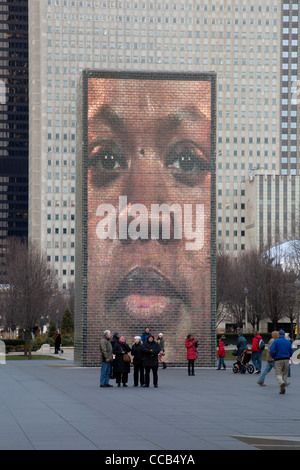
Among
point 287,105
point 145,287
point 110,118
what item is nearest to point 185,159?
point 110,118

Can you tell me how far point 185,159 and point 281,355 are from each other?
17.3 meters

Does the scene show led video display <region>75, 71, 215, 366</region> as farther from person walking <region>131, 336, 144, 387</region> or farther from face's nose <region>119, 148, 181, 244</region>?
person walking <region>131, 336, 144, 387</region>

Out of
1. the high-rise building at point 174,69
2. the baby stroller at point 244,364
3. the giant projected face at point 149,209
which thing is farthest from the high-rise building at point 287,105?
the baby stroller at point 244,364

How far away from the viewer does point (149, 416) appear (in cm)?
1759

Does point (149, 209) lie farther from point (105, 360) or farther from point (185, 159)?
point (105, 360)

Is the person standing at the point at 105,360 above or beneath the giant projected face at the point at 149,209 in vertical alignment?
beneath

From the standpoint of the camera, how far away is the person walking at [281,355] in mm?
24000

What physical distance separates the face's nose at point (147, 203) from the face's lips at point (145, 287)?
1.51 m

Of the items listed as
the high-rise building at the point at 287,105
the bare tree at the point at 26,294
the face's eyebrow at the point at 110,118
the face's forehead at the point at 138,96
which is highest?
the high-rise building at the point at 287,105

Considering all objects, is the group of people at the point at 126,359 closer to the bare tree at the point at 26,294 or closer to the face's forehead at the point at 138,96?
the face's forehead at the point at 138,96

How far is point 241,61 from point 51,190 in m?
47.7

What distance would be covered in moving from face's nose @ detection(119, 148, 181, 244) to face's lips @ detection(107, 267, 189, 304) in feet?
4.94

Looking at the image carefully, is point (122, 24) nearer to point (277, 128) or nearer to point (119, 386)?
point (277, 128)

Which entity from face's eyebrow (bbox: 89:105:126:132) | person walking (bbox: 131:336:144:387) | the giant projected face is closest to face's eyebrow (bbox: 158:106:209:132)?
the giant projected face
